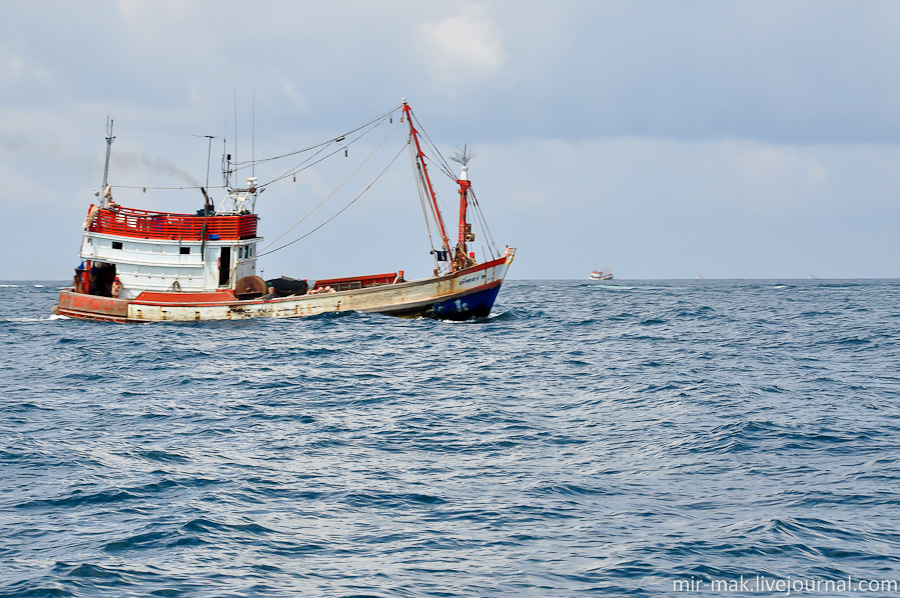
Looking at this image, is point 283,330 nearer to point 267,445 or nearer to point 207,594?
point 267,445

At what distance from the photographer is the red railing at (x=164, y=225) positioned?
4403 cm

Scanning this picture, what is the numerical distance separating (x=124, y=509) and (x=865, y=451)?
1403 cm

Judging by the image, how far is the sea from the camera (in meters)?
10.6

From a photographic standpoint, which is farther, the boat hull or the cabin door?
the cabin door

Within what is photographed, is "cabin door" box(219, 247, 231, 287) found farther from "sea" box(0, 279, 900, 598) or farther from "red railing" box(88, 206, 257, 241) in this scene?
"sea" box(0, 279, 900, 598)

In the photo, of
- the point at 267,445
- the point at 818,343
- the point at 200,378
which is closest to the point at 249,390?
the point at 200,378

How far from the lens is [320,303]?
43125mm

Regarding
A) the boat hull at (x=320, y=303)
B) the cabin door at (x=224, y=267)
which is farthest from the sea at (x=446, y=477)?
the cabin door at (x=224, y=267)

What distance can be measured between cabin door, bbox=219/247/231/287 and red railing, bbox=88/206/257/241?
→ 96 centimetres

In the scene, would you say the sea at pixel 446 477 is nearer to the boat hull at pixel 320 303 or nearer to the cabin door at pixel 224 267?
the boat hull at pixel 320 303

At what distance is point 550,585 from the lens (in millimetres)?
10258

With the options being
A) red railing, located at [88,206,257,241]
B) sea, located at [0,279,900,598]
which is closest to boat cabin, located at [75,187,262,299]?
red railing, located at [88,206,257,241]

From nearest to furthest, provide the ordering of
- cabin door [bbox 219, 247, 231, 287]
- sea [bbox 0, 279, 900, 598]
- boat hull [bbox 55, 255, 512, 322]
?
1. sea [bbox 0, 279, 900, 598]
2. boat hull [bbox 55, 255, 512, 322]
3. cabin door [bbox 219, 247, 231, 287]

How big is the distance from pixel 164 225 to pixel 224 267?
152 inches
